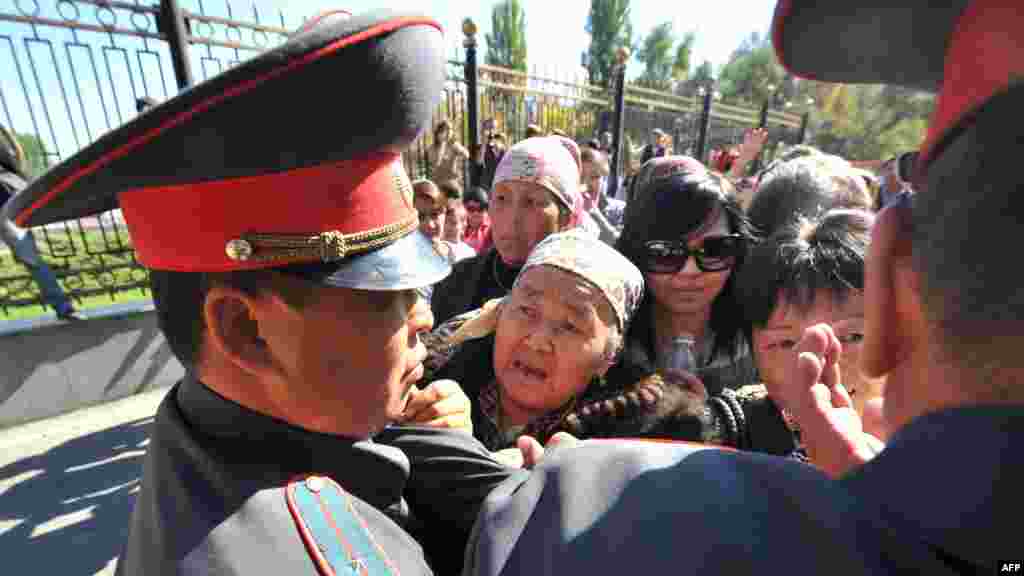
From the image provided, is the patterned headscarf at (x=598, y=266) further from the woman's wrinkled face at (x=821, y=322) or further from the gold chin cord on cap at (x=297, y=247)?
the gold chin cord on cap at (x=297, y=247)

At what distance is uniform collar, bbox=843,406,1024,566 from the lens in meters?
0.46

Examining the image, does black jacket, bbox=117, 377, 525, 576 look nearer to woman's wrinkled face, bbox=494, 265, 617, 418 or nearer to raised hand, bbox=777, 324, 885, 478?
woman's wrinkled face, bbox=494, 265, 617, 418

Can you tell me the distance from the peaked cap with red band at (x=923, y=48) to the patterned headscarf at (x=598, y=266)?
96 cm

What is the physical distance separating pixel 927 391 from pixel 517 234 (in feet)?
7.46

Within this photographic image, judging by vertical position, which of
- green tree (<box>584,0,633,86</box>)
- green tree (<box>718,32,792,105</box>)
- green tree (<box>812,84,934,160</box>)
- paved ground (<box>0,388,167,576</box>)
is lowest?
paved ground (<box>0,388,167,576</box>)

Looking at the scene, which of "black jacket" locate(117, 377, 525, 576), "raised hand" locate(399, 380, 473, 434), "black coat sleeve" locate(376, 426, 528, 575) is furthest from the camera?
"raised hand" locate(399, 380, 473, 434)

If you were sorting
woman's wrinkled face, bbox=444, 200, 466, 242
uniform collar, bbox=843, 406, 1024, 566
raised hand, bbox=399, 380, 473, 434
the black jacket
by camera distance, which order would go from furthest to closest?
woman's wrinkled face, bbox=444, 200, 466, 242, raised hand, bbox=399, 380, 473, 434, the black jacket, uniform collar, bbox=843, 406, 1024, 566

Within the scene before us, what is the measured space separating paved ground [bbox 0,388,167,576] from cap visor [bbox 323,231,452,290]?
2.98 m

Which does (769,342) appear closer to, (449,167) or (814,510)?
(814,510)

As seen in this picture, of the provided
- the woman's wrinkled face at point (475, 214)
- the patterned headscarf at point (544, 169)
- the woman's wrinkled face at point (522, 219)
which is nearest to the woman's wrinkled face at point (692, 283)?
the woman's wrinkled face at point (522, 219)

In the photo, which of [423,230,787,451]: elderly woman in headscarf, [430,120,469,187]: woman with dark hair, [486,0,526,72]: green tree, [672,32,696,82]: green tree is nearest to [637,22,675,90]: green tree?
[672,32,696,82]: green tree

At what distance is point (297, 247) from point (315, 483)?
42 centimetres

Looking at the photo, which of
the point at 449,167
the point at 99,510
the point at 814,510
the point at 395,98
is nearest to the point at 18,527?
the point at 99,510

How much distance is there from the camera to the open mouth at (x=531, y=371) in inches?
67.1
